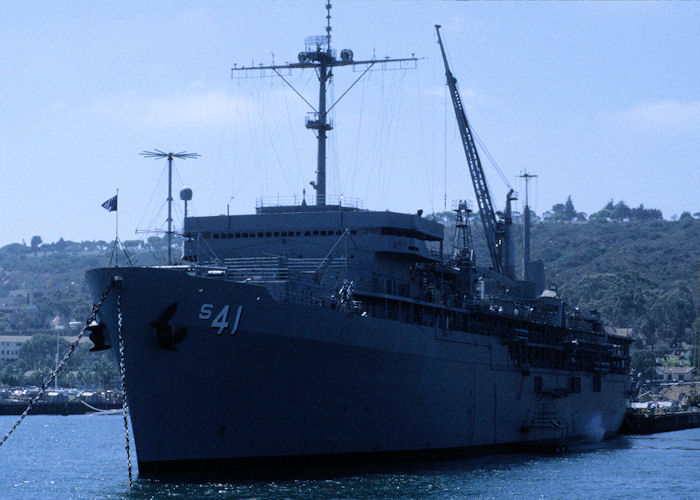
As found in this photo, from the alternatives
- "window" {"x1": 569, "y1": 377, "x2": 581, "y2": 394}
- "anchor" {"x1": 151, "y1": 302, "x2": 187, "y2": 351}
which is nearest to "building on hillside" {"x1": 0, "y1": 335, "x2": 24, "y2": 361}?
"window" {"x1": 569, "y1": 377, "x2": 581, "y2": 394}

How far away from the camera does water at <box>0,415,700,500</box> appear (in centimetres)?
2978

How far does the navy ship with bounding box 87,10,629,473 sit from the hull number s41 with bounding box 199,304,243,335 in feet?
0.13

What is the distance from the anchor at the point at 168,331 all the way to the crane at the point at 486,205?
Answer: 28.5m

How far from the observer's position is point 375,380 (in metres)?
34.7

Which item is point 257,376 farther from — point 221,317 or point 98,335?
point 98,335

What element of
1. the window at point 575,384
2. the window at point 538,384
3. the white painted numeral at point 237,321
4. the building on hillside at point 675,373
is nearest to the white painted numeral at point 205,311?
the white painted numeral at point 237,321

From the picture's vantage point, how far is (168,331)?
2962cm

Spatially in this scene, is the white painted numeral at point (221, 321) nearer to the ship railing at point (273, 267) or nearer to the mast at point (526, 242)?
the ship railing at point (273, 267)

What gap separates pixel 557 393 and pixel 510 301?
5150mm

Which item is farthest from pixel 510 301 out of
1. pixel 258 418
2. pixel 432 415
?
pixel 258 418

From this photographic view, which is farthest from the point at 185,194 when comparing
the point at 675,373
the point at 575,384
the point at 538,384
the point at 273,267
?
the point at 675,373

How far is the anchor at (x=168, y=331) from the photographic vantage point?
2966 cm

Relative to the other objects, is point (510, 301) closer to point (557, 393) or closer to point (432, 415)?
point (557, 393)

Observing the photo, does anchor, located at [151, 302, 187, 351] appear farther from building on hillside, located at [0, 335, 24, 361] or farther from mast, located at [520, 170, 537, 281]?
building on hillside, located at [0, 335, 24, 361]
